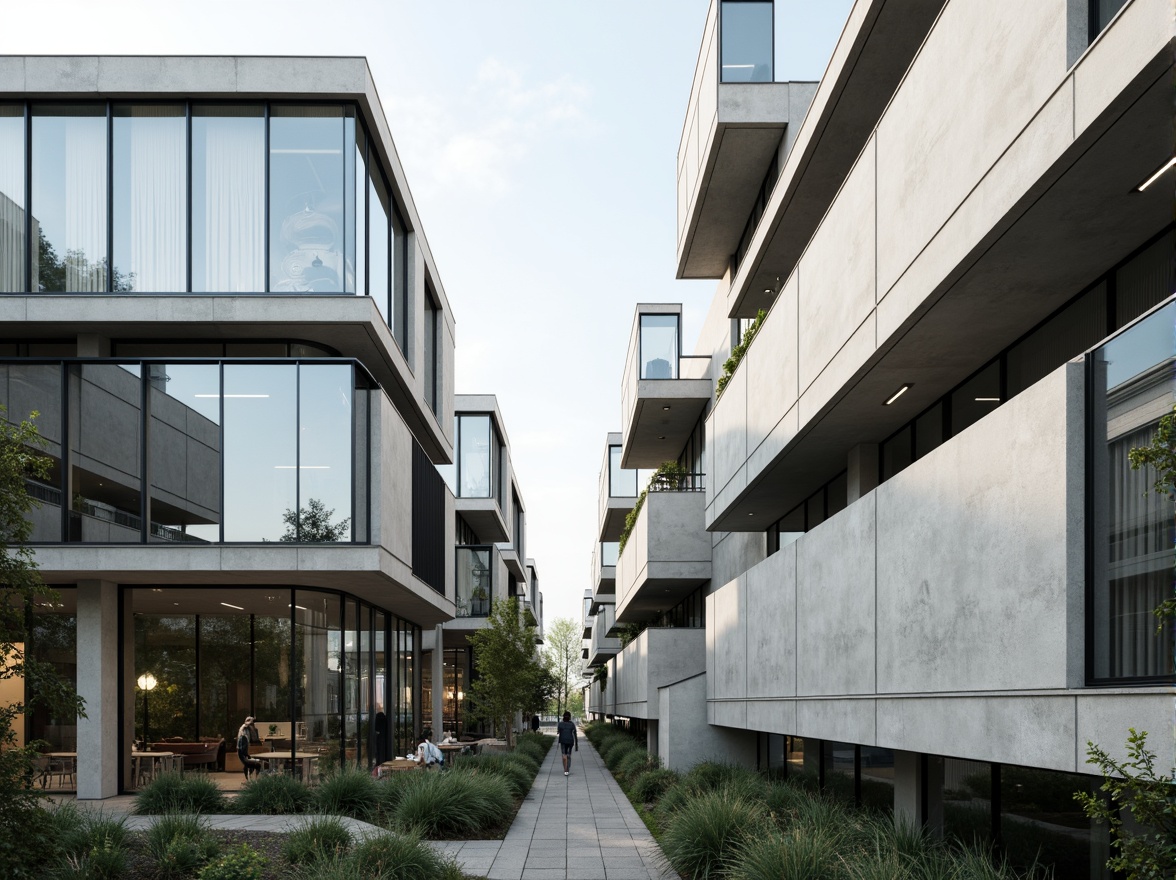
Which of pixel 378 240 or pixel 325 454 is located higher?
pixel 378 240

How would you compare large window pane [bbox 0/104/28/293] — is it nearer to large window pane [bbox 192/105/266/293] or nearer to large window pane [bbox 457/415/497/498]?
Answer: large window pane [bbox 192/105/266/293]

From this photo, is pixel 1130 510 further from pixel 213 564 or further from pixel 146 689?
pixel 146 689

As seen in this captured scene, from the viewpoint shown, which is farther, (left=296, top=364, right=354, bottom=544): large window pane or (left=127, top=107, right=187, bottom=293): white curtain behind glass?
(left=127, top=107, right=187, bottom=293): white curtain behind glass

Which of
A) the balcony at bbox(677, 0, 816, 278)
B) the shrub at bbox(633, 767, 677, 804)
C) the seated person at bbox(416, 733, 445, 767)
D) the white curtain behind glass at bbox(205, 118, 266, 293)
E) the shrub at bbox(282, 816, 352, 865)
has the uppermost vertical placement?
the balcony at bbox(677, 0, 816, 278)

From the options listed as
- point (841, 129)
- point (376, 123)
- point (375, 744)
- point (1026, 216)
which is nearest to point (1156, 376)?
point (1026, 216)

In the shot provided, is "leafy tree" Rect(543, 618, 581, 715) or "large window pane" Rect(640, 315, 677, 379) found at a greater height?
"large window pane" Rect(640, 315, 677, 379)

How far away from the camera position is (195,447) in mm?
20156

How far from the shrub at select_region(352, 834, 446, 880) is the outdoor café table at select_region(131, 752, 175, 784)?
1146 cm

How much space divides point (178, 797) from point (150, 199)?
11.3 m

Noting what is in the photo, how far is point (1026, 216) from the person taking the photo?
7.56m

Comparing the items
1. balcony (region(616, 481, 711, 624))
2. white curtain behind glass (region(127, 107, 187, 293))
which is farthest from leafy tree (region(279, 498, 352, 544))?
balcony (region(616, 481, 711, 624))

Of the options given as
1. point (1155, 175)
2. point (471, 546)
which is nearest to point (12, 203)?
point (1155, 175)

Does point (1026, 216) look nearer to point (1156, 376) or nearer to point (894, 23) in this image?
point (1156, 376)

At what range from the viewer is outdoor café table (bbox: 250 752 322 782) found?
69.3ft
